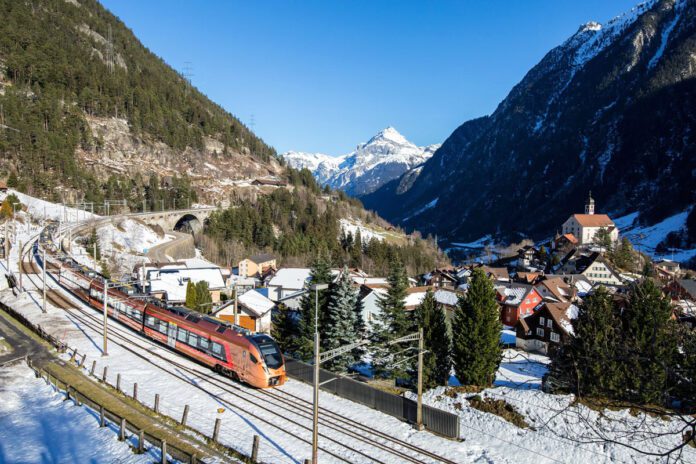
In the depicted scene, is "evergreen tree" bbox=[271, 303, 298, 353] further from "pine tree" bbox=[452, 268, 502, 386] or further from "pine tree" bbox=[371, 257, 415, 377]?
"pine tree" bbox=[452, 268, 502, 386]

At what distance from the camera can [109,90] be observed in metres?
172

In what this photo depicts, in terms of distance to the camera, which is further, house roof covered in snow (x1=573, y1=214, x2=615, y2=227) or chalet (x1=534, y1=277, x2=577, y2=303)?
house roof covered in snow (x1=573, y1=214, x2=615, y2=227)

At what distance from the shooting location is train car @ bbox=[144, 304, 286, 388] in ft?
88.9

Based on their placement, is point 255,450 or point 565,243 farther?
point 565,243

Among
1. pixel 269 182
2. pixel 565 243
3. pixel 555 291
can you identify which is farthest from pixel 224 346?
pixel 269 182

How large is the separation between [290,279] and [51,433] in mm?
55598

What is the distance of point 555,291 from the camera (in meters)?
79.5

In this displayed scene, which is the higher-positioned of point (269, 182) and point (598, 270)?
point (269, 182)

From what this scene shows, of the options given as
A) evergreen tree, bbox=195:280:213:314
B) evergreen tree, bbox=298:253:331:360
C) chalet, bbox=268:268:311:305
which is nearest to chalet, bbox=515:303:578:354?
chalet, bbox=268:268:311:305

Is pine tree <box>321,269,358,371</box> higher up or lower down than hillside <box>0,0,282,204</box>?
lower down

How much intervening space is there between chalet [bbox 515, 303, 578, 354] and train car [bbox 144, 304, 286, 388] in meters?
44.6

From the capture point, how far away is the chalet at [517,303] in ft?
239

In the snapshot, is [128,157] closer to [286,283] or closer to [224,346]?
[286,283]

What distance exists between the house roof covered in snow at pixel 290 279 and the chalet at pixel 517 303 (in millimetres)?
32788
